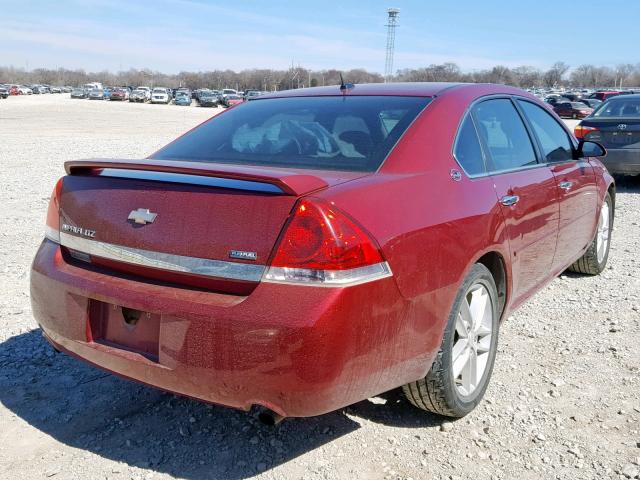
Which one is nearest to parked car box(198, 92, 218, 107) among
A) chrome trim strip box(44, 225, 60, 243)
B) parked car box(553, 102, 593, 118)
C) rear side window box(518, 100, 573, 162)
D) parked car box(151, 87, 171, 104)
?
parked car box(151, 87, 171, 104)

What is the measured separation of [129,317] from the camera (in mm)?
2408

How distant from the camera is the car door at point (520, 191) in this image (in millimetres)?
3230

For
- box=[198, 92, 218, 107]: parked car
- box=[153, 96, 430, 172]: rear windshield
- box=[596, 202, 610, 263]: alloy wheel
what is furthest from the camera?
box=[198, 92, 218, 107]: parked car

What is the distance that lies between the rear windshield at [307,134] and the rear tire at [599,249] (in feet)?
9.26

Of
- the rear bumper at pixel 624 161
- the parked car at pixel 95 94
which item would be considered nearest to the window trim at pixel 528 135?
the rear bumper at pixel 624 161

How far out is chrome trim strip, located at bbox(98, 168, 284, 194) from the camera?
2.22 meters

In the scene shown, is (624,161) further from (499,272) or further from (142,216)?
(142,216)

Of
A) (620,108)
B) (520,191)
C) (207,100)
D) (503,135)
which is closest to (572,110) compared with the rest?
(620,108)

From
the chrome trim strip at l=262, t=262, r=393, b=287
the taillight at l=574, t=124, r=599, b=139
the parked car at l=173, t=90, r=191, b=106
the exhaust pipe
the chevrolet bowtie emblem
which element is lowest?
the exhaust pipe

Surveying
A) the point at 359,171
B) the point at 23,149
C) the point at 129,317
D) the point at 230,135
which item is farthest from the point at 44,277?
the point at 23,149

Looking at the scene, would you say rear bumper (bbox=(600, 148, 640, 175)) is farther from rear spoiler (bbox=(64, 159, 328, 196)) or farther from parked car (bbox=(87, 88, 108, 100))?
parked car (bbox=(87, 88, 108, 100))

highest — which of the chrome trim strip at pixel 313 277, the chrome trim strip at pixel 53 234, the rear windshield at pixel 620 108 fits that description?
the rear windshield at pixel 620 108

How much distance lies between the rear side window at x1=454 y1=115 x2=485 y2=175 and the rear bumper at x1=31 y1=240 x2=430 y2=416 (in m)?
0.97

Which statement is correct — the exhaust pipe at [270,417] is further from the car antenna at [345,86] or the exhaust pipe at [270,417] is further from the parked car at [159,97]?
the parked car at [159,97]
